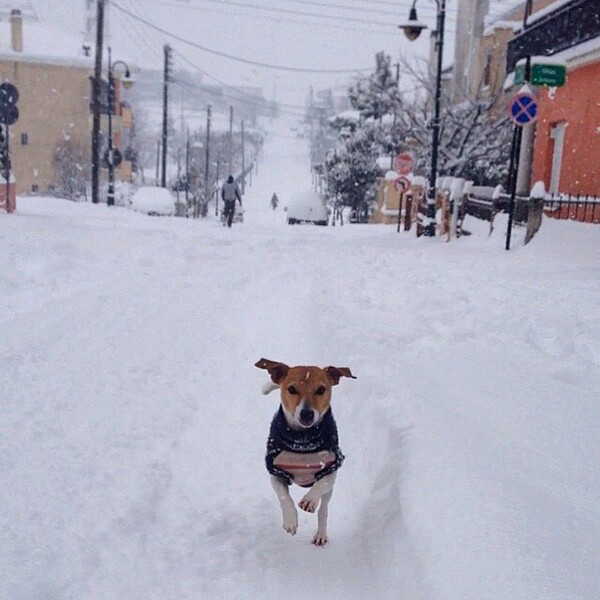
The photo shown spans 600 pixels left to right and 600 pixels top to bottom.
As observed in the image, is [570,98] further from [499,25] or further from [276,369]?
[499,25]

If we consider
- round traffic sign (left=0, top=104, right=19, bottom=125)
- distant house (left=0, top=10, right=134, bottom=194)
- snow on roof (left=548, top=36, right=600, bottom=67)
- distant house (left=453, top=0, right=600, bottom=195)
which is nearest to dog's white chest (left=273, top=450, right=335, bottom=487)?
distant house (left=453, top=0, right=600, bottom=195)

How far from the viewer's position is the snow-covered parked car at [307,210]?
129 feet

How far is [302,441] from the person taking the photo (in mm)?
3518

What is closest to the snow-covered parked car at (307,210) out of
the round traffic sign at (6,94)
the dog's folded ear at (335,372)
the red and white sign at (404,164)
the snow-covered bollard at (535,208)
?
the red and white sign at (404,164)

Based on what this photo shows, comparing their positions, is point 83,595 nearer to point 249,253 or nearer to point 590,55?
point 249,253

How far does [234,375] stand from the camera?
6797mm

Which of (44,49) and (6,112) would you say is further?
(44,49)

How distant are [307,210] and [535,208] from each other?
87.7ft

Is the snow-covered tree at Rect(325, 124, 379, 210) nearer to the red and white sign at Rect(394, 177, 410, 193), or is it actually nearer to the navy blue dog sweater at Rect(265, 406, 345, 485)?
the red and white sign at Rect(394, 177, 410, 193)

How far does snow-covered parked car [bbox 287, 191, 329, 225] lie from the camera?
39.3 meters

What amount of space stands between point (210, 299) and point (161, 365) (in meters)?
3.16

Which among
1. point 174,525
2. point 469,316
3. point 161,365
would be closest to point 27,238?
point 161,365

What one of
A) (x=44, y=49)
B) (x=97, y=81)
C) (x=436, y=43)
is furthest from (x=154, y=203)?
(x=44, y=49)

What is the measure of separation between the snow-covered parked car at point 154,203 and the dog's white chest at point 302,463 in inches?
1309
